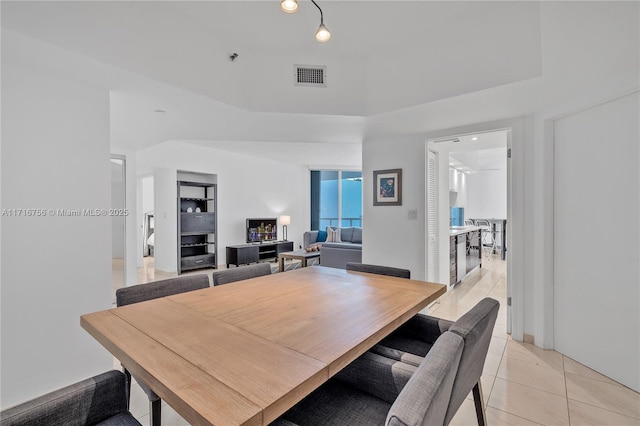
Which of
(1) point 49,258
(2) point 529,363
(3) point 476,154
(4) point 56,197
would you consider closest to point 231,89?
(4) point 56,197

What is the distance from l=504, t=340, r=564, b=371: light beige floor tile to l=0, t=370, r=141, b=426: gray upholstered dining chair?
282cm

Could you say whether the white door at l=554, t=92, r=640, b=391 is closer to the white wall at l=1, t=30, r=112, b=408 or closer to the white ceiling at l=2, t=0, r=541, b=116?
the white ceiling at l=2, t=0, r=541, b=116

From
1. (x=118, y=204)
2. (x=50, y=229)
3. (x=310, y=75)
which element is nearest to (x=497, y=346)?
(x=310, y=75)

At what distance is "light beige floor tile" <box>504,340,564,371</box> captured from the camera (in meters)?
2.46

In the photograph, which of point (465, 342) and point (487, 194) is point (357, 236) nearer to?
point (487, 194)

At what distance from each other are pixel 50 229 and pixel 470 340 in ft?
8.13

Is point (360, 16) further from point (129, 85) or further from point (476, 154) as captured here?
point (476, 154)

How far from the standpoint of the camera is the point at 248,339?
1.09 meters

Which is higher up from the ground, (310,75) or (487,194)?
(310,75)

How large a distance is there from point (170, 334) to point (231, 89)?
2.04 m

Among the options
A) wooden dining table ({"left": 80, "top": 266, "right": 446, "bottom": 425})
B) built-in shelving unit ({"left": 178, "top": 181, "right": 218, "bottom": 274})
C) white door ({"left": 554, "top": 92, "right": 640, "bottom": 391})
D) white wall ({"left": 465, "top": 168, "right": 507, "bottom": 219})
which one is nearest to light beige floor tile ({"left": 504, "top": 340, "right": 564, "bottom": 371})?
white door ({"left": 554, "top": 92, "right": 640, "bottom": 391})

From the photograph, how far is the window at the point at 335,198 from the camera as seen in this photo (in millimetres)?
8680

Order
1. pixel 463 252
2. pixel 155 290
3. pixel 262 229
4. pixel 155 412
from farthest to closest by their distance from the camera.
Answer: pixel 262 229
pixel 463 252
pixel 155 290
pixel 155 412

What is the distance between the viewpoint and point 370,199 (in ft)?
13.0
